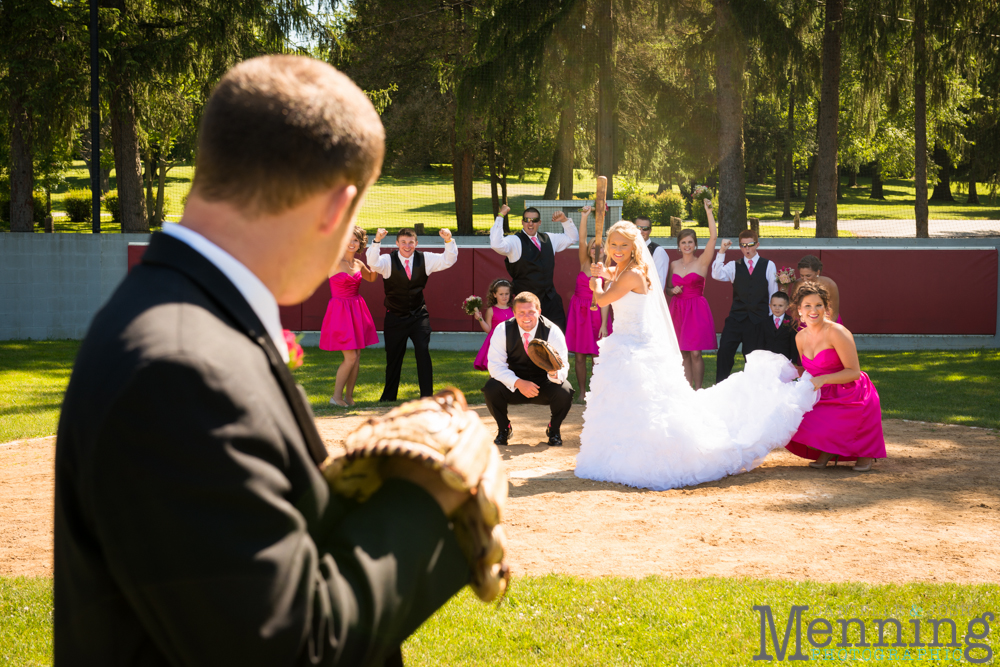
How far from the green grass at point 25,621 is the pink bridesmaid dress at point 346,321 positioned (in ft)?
18.8

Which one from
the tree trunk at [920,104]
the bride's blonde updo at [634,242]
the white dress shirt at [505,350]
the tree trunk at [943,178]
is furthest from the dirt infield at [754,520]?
the tree trunk at [943,178]

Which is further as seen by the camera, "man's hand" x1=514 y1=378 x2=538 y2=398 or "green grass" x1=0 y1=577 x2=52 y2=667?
"man's hand" x1=514 y1=378 x2=538 y2=398

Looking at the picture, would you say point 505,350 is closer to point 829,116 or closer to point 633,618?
point 633,618

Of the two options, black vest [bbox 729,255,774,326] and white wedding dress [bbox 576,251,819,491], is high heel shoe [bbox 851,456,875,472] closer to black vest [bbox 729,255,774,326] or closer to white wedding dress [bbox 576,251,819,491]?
white wedding dress [bbox 576,251,819,491]

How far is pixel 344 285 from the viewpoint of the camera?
10.5m

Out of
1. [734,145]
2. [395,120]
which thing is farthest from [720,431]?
[395,120]

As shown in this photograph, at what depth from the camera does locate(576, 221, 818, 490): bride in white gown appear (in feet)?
22.9

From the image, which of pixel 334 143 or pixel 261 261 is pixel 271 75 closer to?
pixel 334 143

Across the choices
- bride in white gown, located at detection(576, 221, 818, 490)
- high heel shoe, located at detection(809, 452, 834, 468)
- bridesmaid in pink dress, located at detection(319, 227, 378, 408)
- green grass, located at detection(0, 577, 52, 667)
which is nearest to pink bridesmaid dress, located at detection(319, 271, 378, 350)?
bridesmaid in pink dress, located at detection(319, 227, 378, 408)

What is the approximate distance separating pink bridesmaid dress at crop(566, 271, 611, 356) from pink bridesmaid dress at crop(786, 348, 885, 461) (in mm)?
3718

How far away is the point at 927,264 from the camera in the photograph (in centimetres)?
1562

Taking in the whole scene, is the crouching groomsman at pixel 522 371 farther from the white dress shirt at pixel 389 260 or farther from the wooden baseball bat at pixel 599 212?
the white dress shirt at pixel 389 260

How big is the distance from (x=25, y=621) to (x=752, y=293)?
8.57 m

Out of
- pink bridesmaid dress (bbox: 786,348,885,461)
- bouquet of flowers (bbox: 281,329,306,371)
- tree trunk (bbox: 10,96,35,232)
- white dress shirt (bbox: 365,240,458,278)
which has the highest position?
tree trunk (bbox: 10,96,35,232)
